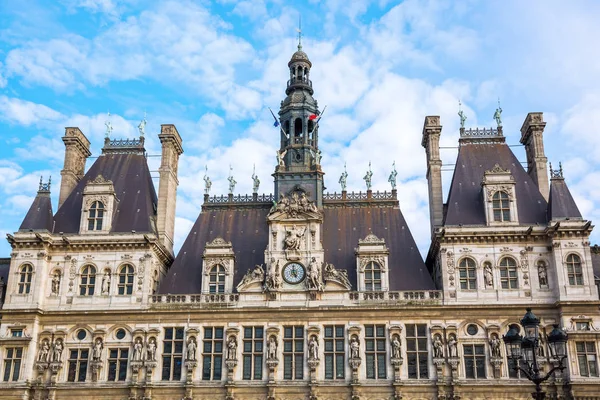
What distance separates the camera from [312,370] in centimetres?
4944

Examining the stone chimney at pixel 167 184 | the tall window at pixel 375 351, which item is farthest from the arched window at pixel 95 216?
the tall window at pixel 375 351

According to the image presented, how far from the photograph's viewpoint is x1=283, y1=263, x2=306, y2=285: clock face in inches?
2060

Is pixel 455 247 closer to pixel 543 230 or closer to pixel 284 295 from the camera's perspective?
pixel 543 230

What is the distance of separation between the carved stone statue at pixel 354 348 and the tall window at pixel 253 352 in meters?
6.42

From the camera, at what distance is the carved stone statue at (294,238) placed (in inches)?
2085

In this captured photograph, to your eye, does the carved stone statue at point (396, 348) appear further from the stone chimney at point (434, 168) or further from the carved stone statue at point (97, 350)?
the carved stone statue at point (97, 350)

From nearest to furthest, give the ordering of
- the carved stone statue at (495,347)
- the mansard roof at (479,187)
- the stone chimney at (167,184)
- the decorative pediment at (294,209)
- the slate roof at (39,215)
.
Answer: the carved stone statue at (495,347), the mansard roof at (479,187), the decorative pediment at (294,209), the slate roof at (39,215), the stone chimney at (167,184)

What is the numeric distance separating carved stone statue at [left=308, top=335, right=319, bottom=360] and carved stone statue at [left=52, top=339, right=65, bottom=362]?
59.2 feet

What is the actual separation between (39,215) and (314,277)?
22.3m

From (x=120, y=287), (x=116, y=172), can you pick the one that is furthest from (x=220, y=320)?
(x=116, y=172)

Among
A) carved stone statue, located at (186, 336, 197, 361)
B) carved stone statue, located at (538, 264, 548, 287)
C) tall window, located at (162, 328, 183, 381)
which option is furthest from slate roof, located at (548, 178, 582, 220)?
tall window, located at (162, 328, 183, 381)

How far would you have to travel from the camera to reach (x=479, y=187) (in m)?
56.2

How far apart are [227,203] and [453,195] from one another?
61.2 feet

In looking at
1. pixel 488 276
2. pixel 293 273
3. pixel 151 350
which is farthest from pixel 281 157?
pixel 488 276
